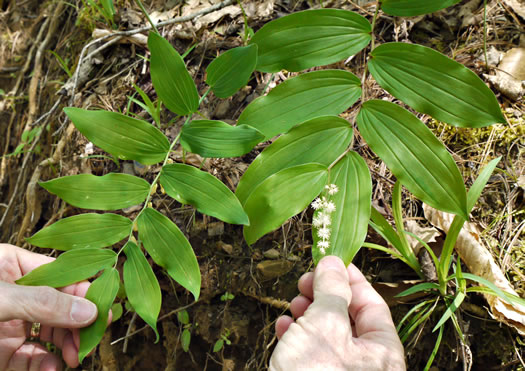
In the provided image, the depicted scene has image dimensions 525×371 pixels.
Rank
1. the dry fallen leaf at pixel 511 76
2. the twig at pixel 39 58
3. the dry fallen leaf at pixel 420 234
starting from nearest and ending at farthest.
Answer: the dry fallen leaf at pixel 420 234 < the dry fallen leaf at pixel 511 76 < the twig at pixel 39 58

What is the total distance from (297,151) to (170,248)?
55 cm

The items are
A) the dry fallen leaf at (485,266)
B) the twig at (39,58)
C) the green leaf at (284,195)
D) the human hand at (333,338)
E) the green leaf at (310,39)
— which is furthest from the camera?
the twig at (39,58)

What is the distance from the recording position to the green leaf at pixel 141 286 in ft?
4.05

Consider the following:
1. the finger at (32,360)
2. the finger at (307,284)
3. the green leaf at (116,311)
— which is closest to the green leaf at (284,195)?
the finger at (307,284)

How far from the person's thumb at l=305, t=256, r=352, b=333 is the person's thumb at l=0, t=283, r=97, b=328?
79cm

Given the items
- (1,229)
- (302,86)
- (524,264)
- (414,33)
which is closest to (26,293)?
(302,86)

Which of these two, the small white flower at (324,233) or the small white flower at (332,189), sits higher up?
the small white flower at (332,189)

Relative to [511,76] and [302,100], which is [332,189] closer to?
[302,100]

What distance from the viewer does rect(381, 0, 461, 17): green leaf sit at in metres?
1.17

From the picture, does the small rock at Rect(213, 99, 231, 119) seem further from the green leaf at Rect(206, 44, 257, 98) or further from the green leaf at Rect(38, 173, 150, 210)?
the green leaf at Rect(38, 173, 150, 210)

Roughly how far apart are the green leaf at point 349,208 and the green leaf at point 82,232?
712 millimetres

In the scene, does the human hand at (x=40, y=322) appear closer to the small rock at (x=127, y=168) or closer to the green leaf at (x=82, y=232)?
the green leaf at (x=82, y=232)

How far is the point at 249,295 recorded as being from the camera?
1667mm

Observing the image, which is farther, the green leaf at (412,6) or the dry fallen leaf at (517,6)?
the dry fallen leaf at (517,6)
